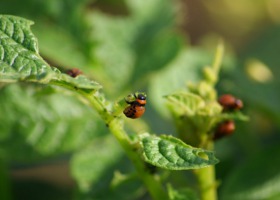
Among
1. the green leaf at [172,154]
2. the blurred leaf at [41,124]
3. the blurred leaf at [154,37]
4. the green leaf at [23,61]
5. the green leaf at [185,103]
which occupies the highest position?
the blurred leaf at [154,37]

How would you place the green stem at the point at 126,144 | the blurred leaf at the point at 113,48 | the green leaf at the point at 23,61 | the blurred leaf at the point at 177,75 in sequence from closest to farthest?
the green leaf at the point at 23,61
the green stem at the point at 126,144
the blurred leaf at the point at 177,75
the blurred leaf at the point at 113,48

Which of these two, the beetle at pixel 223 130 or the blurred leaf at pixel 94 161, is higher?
the blurred leaf at pixel 94 161

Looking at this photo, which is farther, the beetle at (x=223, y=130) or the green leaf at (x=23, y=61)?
the beetle at (x=223, y=130)

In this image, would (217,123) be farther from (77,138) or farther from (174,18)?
(174,18)

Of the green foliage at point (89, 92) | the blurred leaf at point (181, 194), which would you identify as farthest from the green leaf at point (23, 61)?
the blurred leaf at point (181, 194)

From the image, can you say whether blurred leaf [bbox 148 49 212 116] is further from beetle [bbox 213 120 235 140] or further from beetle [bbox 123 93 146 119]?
beetle [bbox 123 93 146 119]

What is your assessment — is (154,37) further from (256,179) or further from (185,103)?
(185,103)

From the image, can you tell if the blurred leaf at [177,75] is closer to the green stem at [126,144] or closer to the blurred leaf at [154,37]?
the blurred leaf at [154,37]

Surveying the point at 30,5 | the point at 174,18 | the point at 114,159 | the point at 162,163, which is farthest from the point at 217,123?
the point at 30,5
